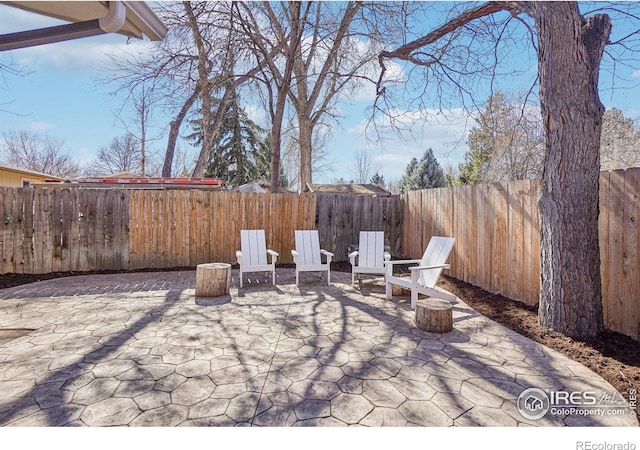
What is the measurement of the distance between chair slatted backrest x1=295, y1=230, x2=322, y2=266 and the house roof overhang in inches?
151

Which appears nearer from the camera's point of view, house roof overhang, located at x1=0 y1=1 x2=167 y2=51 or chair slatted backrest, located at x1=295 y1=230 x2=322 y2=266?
house roof overhang, located at x1=0 y1=1 x2=167 y2=51

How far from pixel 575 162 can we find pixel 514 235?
1361 mm

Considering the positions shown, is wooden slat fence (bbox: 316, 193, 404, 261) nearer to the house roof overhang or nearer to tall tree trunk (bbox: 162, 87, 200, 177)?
tall tree trunk (bbox: 162, 87, 200, 177)

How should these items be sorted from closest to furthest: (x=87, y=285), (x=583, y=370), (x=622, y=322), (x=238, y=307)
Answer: (x=583, y=370)
(x=622, y=322)
(x=238, y=307)
(x=87, y=285)

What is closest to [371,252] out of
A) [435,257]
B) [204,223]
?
[435,257]

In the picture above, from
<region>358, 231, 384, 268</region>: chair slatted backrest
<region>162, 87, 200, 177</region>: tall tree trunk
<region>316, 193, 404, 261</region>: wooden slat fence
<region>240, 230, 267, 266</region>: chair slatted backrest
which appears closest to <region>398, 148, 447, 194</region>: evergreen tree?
<region>316, 193, 404, 261</region>: wooden slat fence

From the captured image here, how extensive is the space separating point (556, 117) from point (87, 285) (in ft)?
22.3

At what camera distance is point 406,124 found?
715 centimetres

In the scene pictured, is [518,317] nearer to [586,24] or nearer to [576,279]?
[576,279]

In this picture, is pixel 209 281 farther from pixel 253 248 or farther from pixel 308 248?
pixel 308 248

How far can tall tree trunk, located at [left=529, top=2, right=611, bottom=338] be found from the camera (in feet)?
9.97

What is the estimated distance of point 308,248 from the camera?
5695mm

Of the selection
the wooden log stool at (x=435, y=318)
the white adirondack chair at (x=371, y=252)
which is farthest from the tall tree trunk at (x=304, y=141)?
the wooden log stool at (x=435, y=318)

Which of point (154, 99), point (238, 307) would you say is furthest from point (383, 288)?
point (154, 99)
